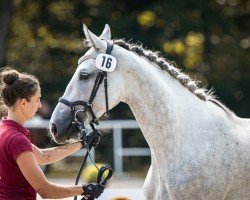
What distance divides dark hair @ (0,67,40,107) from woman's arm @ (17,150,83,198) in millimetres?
385

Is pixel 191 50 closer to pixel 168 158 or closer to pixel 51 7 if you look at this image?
pixel 51 7

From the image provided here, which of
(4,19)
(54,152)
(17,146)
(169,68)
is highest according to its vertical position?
(169,68)

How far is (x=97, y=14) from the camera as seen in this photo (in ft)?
64.2

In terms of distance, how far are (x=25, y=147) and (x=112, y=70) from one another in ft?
3.67

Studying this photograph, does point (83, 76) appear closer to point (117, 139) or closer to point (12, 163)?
point (12, 163)

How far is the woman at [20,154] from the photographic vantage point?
4.44 m

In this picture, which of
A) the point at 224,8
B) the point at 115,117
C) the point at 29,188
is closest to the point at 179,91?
the point at 29,188

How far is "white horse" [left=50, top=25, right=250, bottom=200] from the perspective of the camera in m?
5.18

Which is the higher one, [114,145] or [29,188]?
[29,188]

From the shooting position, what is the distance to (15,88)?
4613 mm

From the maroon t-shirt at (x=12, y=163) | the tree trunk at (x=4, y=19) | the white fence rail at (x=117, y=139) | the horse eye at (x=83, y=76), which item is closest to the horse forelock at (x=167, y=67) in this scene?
the horse eye at (x=83, y=76)

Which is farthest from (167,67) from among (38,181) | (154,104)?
(38,181)

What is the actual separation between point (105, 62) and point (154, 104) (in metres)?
0.47

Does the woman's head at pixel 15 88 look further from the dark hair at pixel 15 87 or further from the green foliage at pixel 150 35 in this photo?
the green foliage at pixel 150 35
